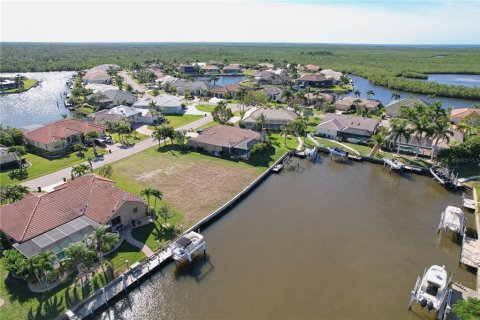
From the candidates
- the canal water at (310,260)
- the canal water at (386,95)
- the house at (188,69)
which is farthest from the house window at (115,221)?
the house at (188,69)

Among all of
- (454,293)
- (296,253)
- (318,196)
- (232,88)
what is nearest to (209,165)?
(318,196)

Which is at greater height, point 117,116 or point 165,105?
point 165,105

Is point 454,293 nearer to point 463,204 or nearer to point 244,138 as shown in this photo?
point 463,204

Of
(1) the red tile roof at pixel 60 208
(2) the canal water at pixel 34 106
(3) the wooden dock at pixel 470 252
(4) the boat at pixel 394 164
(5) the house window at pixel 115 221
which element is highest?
(1) the red tile roof at pixel 60 208

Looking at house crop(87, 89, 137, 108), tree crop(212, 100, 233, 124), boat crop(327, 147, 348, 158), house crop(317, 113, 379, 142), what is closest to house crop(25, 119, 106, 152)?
house crop(87, 89, 137, 108)

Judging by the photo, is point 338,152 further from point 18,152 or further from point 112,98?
point 112,98

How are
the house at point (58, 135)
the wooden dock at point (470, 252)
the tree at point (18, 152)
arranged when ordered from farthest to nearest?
the house at point (58, 135) < the tree at point (18, 152) < the wooden dock at point (470, 252)

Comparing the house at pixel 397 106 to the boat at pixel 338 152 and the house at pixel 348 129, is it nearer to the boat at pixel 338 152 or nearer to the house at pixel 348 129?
the house at pixel 348 129

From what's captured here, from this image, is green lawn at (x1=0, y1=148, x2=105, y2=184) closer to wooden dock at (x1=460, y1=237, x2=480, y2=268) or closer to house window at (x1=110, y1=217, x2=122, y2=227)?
house window at (x1=110, y1=217, x2=122, y2=227)

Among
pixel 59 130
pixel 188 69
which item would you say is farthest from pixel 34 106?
pixel 188 69
